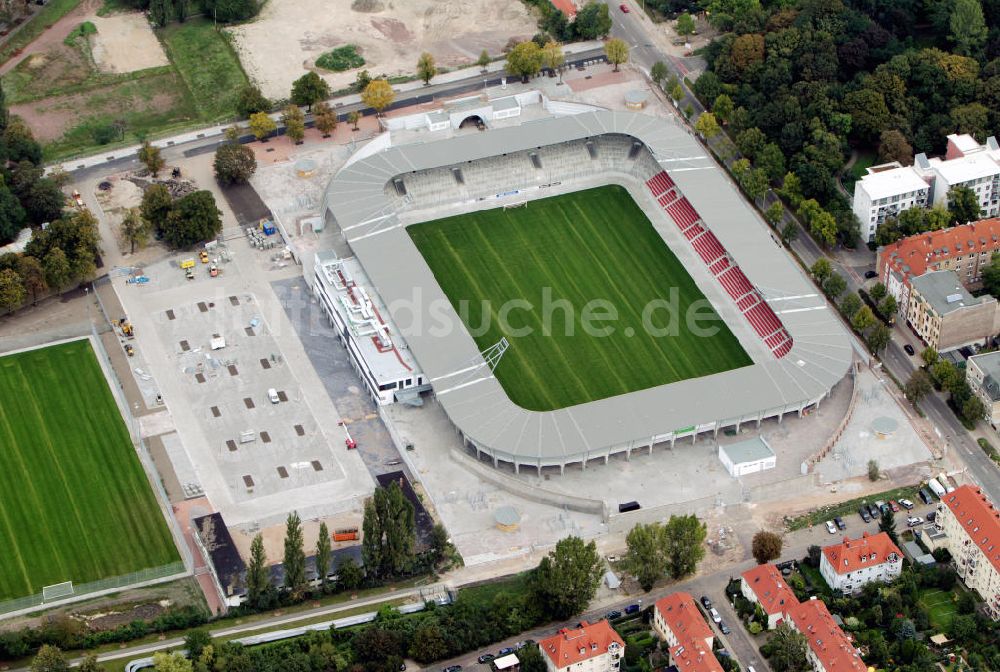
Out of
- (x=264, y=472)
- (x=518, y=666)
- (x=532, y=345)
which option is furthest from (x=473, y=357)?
(x=518, y=666)

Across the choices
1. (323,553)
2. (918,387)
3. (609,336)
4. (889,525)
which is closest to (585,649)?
(323,553)

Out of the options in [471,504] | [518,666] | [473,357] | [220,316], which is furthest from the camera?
[220,316]

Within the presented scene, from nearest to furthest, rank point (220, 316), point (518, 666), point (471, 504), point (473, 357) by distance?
1. point (518, 666)
2. point (471, 504)
3. point (473, 357)
4. point (220, 316)

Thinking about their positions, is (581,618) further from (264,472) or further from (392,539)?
(264,472)

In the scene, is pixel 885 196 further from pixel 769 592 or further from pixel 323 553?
pixel 323 553

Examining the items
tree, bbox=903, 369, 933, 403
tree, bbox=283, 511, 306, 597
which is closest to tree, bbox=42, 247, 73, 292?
tree, bbox=283, 511, 306, 597

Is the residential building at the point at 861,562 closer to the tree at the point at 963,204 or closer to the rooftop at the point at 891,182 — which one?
the rooftop at the point at 891,182
